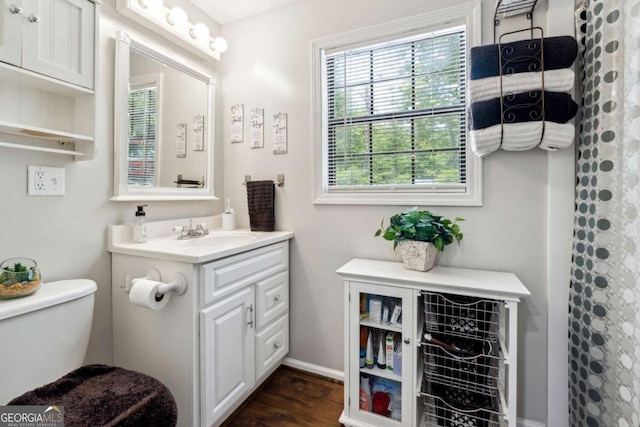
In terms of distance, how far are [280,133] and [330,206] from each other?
0.63m

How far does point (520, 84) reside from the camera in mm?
1266

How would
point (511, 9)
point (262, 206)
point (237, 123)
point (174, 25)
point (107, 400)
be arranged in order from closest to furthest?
point (107, 400), point (511, 9), point (174, 25), point (262, 206), point (237, 123)

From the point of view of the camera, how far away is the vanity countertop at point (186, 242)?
50.5 inches

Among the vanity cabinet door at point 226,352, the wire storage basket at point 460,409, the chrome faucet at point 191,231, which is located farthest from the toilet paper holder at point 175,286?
the wire storage basket at point 460,409

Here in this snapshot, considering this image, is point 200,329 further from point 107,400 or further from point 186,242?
point 186,242

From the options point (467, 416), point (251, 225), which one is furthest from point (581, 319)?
point (251, 225)

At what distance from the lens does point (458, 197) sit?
62.0 inches

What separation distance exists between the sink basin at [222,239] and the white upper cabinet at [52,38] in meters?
0.89

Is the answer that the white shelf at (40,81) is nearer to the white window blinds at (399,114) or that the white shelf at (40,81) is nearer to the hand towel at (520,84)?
the white window blinds at (399,114)

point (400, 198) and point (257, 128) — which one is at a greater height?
point (257, 128)

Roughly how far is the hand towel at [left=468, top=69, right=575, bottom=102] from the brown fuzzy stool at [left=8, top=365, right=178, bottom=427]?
1.79 m

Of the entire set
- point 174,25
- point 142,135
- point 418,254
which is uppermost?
point 174,25

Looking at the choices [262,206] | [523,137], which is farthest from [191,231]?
[523,137]

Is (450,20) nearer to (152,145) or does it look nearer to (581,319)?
(581,319)
